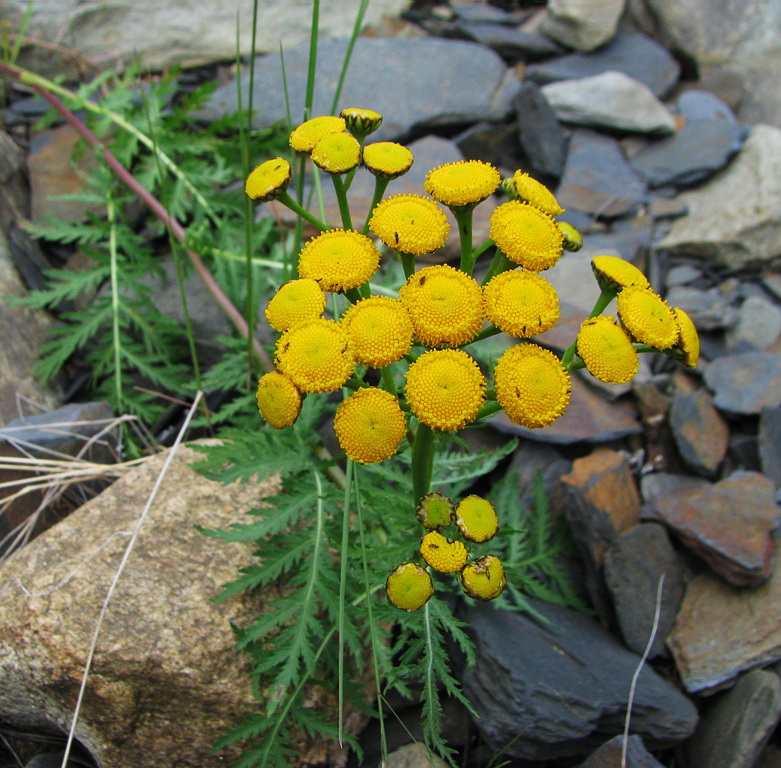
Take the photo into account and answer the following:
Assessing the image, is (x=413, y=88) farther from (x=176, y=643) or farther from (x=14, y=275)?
(x=176, y=643)

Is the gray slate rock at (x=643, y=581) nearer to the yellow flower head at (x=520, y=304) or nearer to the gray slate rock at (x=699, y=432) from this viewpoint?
the gray slate rock at (x=699, y=432)

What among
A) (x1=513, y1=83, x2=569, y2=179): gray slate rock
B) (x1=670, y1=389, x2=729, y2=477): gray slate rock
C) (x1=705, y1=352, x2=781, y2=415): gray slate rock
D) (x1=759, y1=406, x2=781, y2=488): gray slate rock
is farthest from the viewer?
(x1=513, y1=83, x2=569, y2=179): gray slate rock

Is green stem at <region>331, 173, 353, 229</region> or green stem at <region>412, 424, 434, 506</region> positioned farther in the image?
green stem at <region>412, 424, 434, 506</region>

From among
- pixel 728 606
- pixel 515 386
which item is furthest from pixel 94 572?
Answer: pixel 728 606

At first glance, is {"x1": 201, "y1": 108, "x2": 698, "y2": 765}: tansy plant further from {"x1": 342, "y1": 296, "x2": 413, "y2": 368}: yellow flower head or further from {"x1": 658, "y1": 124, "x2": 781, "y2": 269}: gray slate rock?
{"x1": 658, "y1": 124, "x2": 781, "y2": 269}: gray slate rock

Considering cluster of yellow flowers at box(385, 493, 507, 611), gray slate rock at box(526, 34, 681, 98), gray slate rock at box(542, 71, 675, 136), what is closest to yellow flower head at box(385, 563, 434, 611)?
cluster of yellow flowers at box(385, 493, 507, 611)

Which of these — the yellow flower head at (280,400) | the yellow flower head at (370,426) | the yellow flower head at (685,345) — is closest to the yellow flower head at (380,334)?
the yellow flower head at (370,426)

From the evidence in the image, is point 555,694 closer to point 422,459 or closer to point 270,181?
point 422,459
